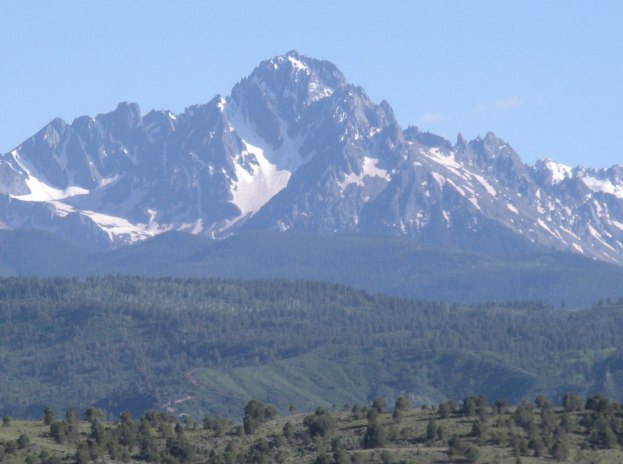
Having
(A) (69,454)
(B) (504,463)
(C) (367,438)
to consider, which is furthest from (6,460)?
(B) (504,463)

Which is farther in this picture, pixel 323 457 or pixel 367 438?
pixel 367 438

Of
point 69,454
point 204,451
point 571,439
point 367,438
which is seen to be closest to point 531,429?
point 571,439

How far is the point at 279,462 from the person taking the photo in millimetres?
192875

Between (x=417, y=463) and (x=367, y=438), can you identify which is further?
(x=367, y=438)

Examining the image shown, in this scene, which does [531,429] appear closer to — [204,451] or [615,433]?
[615,433]

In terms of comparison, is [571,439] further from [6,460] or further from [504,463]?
[6,460]

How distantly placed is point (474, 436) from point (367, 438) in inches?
415

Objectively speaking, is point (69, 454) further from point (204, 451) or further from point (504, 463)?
point (504, 463)

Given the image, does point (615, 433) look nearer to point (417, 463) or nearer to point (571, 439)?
point (571, 439)

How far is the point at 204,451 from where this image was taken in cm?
19875

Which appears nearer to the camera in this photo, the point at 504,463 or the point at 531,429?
the point at 504,463

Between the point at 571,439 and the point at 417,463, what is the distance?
18.9m

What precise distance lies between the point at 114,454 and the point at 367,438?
2500cm

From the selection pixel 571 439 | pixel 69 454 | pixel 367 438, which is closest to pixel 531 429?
pixel 571 439
